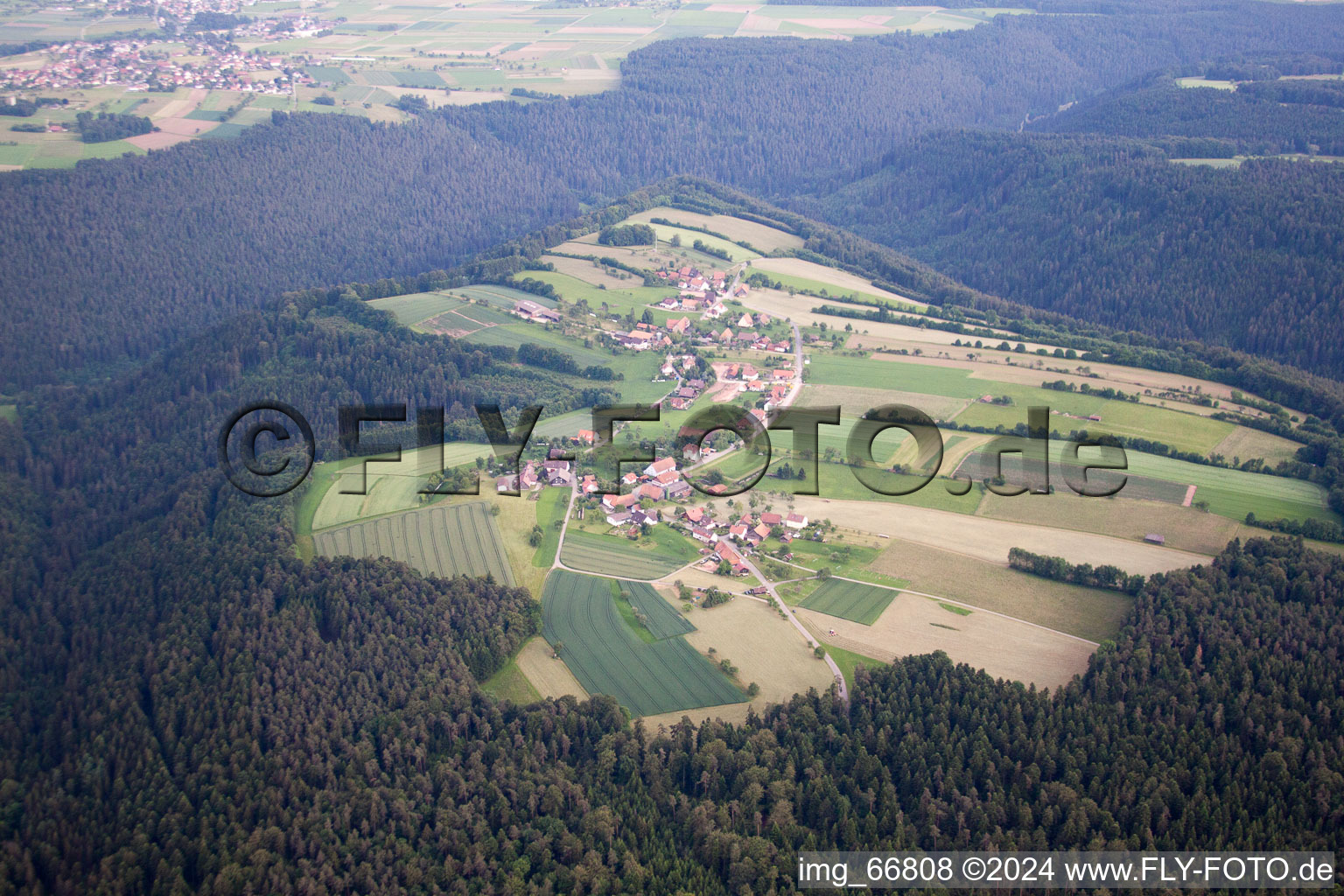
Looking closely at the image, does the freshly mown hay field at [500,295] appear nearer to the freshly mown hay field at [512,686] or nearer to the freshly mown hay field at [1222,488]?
the freshly mown hay field at [1222,488]

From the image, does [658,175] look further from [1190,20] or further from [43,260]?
[1190,20]

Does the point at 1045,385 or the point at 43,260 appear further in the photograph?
the point at 43,260

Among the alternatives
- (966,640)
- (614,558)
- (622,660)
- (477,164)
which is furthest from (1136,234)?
(622,660)

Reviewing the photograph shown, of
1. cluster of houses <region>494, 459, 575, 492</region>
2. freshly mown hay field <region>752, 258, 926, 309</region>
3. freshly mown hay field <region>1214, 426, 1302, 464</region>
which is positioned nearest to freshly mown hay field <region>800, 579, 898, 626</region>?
cluster of houses <region>494, 459, 575, 492</region>

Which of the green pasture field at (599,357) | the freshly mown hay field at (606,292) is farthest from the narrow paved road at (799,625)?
the freshly mown hay field at (606,292)

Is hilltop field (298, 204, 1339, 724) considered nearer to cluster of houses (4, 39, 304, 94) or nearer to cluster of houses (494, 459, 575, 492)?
cluster of houses (494, 459, 575, 492)

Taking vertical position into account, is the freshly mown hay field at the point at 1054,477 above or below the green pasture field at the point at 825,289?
below

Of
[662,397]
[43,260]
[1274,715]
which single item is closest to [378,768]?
[1274,715]
